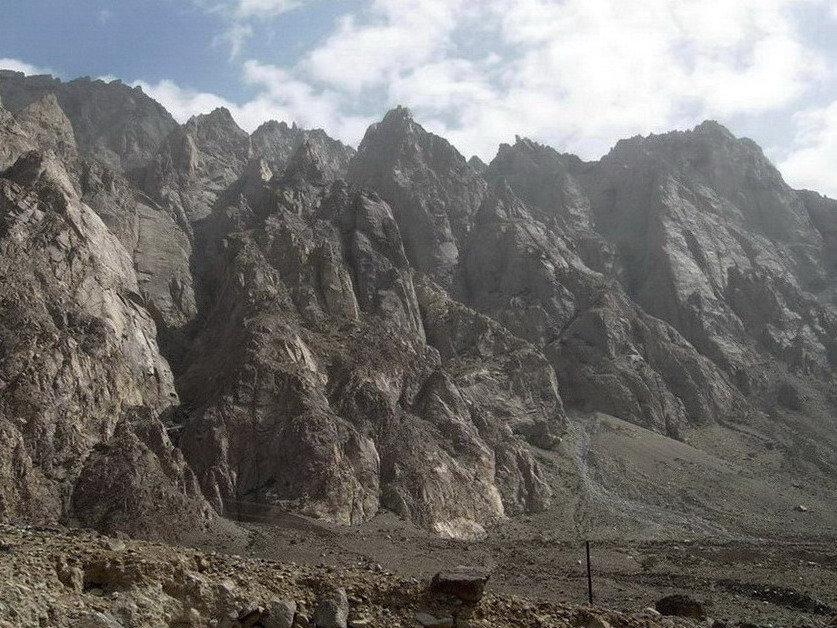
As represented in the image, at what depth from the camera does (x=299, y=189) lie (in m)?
118

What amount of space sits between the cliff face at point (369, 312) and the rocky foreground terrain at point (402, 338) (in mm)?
352

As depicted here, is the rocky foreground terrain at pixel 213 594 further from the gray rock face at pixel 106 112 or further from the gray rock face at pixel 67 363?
the gray rock face at pixel 106 112

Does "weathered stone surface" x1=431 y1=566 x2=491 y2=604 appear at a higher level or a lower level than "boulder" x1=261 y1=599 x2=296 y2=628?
higher

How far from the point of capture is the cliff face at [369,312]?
186ft

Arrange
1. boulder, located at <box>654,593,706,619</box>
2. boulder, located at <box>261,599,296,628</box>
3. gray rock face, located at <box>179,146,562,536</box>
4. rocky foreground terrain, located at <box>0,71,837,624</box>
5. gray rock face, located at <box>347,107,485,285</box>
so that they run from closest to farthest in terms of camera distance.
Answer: boulder, located at <box>261,599,296,628</box>, boulder, located at <box>654,593,706,619</box>, rocky foreground terrain, located at <box>0,71,837,624</box>, gray rock face, located at <box>179,146,562,536</box>, gray rock face, located at <box>347,107,485,285</box>

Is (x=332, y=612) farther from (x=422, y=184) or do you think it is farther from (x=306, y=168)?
(x=422, y=184)

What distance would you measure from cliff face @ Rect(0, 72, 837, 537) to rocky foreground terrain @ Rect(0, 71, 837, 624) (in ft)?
1.15

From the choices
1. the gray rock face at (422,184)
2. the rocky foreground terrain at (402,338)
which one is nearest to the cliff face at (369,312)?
the rocky foreground terrain at (402,338)

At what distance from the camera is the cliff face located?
5681 centimetres

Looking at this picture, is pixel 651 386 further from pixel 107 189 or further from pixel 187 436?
pixel 107 189

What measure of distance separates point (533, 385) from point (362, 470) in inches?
1540

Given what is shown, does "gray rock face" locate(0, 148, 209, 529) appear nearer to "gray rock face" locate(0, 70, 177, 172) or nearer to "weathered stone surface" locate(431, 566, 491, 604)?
"weathered stone surface" locate(431, 566, 491, 604)

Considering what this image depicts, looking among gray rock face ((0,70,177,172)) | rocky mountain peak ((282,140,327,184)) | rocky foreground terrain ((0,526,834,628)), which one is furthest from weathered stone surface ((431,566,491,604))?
gray rock face ((0,70,177,172))

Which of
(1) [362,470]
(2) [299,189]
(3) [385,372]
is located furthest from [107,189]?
(1) [362,470]
